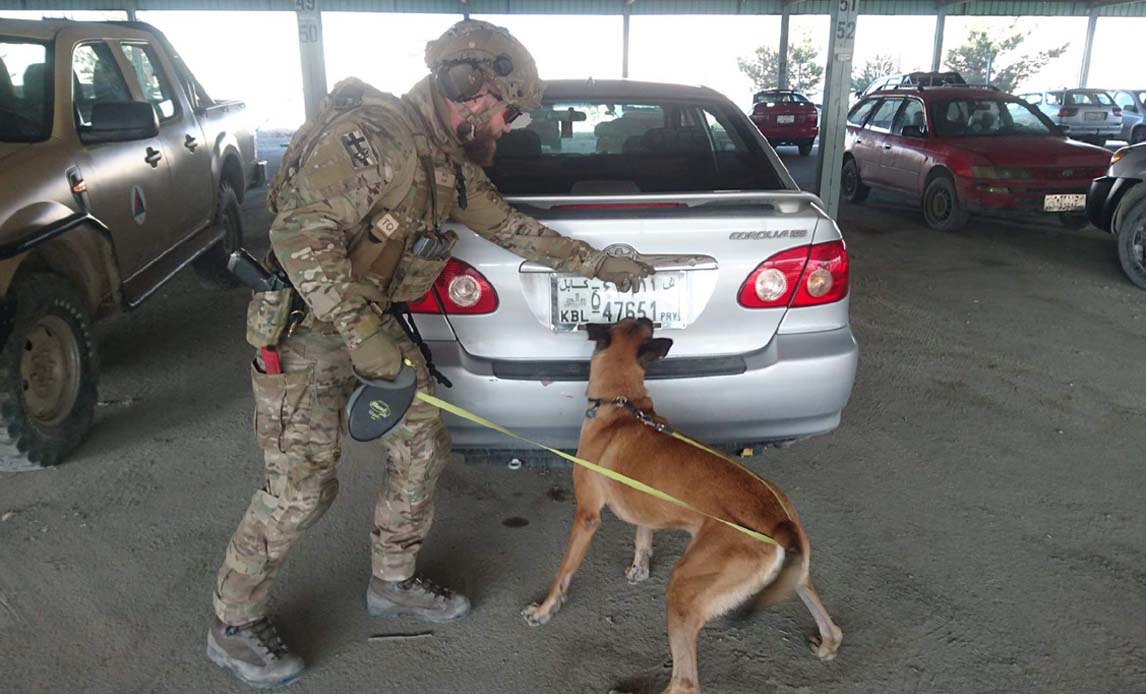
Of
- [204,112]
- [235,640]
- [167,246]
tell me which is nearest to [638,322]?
[235,640]

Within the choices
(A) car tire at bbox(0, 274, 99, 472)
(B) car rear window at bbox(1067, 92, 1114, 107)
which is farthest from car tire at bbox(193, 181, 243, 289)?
(B) car rear window at bbox(1067, 92, 1114, 107)

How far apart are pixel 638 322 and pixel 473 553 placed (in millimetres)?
1060

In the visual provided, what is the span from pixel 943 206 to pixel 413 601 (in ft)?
27.6

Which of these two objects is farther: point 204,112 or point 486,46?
point 204,112

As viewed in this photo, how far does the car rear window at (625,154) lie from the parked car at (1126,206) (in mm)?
4414

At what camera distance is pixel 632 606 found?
105 inches

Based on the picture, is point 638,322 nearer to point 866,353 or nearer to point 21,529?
point 21,529

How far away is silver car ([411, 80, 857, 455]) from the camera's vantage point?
2.65 metres

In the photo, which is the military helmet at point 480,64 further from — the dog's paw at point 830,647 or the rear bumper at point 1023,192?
the rear bumper at point 1023,192

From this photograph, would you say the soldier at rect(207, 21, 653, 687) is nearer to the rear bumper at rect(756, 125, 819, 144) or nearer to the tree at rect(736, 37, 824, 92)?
the rear bumper at rect(756, 125, 819, 144)

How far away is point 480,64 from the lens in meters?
Answer: 2.07

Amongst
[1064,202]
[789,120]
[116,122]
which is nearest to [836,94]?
[1064,202]

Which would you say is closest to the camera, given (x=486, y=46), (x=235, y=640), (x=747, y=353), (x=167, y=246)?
(x=486, y=46)

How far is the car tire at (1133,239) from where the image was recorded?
22.4ft
